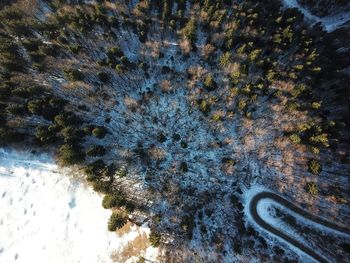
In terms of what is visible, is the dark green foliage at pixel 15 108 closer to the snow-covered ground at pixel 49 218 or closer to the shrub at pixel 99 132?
the snow-covered ground at pixel 49 218

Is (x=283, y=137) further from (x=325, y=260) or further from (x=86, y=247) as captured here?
(x=86, y=247)

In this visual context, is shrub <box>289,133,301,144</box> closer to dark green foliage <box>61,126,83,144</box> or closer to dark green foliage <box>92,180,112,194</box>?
dark green foliage <box>92,180,112,194</box>

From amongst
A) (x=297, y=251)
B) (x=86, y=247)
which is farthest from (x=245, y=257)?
(x=86, y=247)

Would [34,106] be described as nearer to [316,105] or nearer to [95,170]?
[95,170]

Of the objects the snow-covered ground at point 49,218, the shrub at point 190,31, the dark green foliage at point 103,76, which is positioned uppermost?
the shrub at point 190,31

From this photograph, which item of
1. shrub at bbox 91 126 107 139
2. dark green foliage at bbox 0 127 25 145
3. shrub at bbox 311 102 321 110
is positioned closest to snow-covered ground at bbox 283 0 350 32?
shrub at bbox 311 102 321 110

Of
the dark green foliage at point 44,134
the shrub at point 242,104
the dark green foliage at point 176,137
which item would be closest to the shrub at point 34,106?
the dark green foliage at point 44,134
